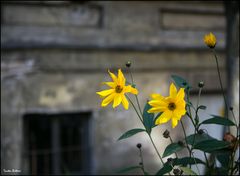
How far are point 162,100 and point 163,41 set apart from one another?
11.8ft

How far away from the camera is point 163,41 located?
203 inches

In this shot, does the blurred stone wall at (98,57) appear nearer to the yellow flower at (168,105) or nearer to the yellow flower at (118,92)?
the yellow flower at (118,92)

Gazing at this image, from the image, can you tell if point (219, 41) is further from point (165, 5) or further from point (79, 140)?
point (79, 140)

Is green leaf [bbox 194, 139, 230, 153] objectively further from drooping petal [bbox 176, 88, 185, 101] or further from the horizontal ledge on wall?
the horizontal ledge on wall

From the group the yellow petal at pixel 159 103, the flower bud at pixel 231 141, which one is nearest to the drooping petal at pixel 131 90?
the yellow petal at pixel 159 103

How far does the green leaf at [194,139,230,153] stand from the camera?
5.89 ft

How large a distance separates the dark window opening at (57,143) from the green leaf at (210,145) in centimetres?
306

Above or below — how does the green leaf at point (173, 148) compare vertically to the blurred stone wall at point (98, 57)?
below

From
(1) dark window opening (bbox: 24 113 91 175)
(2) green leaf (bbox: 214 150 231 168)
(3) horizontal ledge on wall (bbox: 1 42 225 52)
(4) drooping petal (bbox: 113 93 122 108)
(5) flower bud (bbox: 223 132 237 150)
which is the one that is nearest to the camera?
(4) drooping petal (bbox: 113 93 122 108)

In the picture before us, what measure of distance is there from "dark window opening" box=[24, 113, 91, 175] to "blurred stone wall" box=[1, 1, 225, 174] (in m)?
0.13

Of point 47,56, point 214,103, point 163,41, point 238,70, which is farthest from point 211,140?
point 214,103

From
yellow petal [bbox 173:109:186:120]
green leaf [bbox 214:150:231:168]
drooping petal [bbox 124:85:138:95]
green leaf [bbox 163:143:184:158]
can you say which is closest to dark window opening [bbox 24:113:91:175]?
green leaf [bbox 214:150:231:168]

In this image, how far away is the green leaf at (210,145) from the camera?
1795 mm

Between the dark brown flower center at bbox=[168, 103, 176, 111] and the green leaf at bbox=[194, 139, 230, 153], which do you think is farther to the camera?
the green leaf at bbox=[194, 139, 230, 153]
